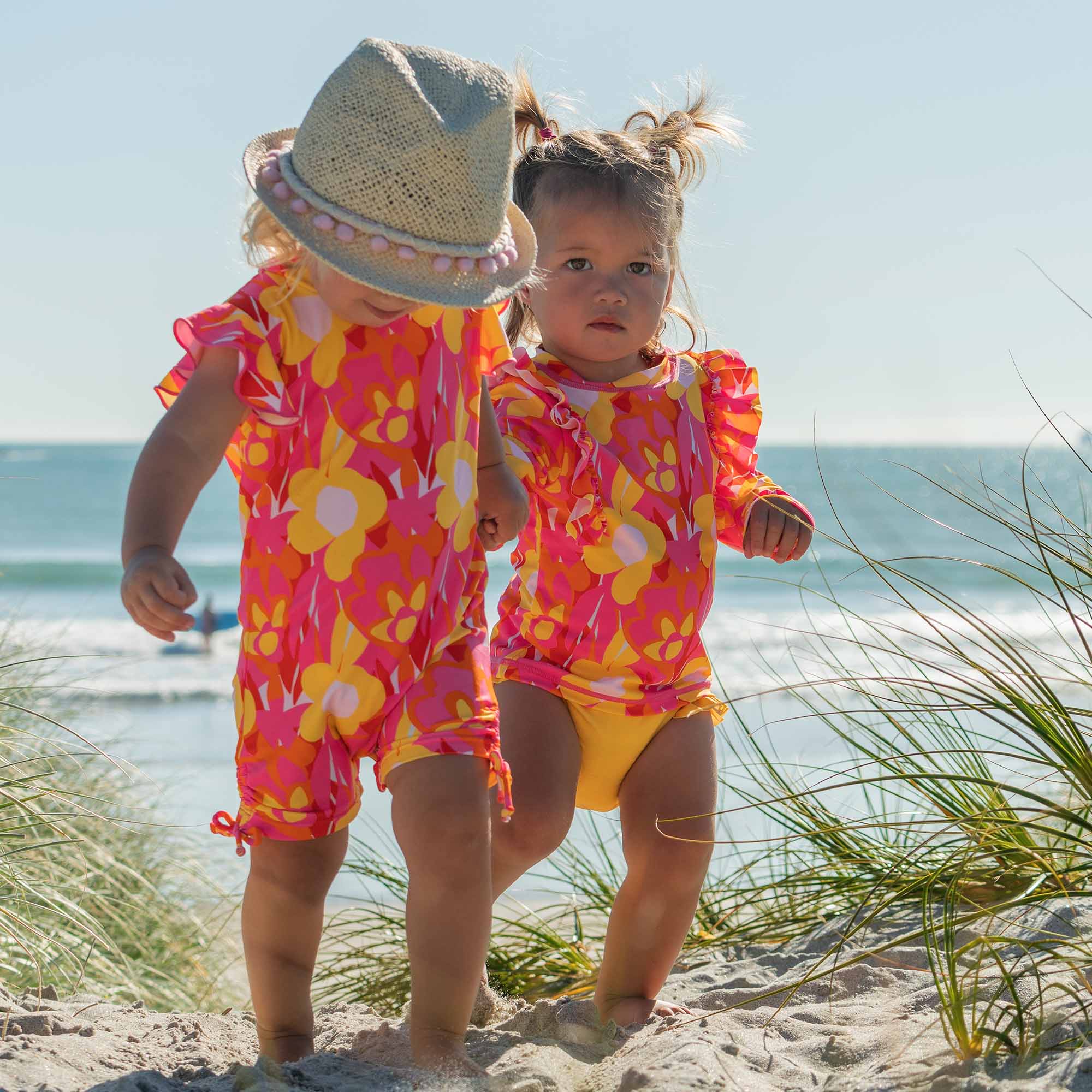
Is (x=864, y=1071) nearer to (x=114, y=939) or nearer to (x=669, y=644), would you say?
(x=669, y=644)

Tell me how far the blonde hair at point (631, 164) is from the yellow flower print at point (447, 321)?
1.84 feet

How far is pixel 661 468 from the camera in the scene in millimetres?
2562

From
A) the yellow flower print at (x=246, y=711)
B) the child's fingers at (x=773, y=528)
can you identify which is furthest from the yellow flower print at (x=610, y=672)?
the yellow flower print at (x=246, y=711)

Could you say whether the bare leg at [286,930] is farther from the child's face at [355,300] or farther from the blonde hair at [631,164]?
the blonde hair at [631,164]

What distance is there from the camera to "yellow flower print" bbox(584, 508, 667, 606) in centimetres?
251

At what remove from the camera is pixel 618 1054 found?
6.47 feet

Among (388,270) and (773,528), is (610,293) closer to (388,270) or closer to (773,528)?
(773,528)

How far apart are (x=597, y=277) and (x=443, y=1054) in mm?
1555

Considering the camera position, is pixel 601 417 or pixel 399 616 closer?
pixel 399 616

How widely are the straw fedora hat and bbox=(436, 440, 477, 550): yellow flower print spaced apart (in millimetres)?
302

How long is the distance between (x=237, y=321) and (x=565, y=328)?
0.86 meters

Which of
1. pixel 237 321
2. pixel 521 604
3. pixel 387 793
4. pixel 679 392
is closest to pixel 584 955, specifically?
pixel 521 604

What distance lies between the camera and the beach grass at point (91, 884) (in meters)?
2.37

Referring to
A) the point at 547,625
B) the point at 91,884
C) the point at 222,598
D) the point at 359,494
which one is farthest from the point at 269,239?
the point at 222,598
